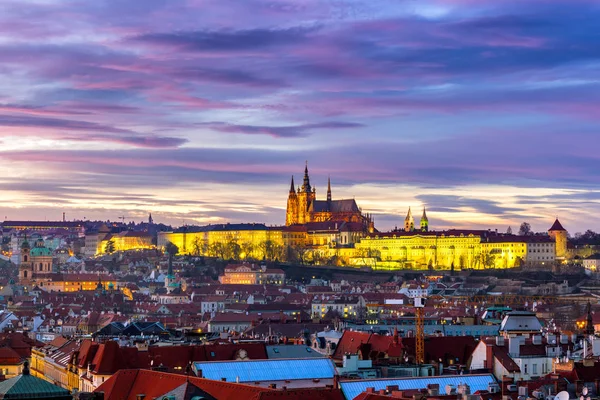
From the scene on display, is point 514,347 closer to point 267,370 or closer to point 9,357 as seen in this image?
point 267,370

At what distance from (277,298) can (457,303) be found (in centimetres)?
2017

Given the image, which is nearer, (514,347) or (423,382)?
(423,382)

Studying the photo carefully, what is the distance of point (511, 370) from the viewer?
162 feet

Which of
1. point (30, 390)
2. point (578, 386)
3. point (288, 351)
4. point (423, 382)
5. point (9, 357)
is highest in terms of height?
point (30, 390)

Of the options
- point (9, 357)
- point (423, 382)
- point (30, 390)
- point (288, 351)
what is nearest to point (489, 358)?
point (288, 351)

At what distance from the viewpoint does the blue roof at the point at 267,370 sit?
46406mm

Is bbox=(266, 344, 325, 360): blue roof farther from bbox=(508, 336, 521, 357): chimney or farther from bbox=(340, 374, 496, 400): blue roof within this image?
bbox=(340, 374, 496, 400): blue roof

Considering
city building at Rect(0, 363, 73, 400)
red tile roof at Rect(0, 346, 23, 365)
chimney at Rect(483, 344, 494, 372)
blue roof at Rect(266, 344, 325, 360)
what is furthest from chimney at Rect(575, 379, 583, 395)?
red tile roof at Rect(0, 346, 23, 365)

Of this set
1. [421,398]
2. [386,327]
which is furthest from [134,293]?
[421,398]

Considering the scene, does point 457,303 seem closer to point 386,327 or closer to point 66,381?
point 386,327

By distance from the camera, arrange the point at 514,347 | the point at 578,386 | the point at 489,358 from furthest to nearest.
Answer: the point at 514,347 < the point at 489,358 < the point at 578,386

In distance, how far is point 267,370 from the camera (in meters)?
47.0

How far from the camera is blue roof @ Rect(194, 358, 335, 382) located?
4641 cm

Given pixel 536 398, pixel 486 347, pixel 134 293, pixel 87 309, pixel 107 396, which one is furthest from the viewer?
pixel 134 293
